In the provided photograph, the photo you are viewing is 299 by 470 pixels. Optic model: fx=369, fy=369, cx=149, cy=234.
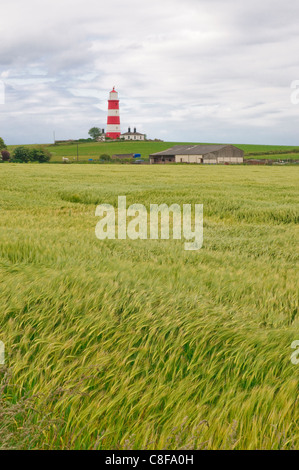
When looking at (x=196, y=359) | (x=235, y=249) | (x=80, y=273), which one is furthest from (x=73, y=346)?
(x=235, y=249)

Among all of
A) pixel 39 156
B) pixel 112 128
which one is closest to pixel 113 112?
pixel 112 128

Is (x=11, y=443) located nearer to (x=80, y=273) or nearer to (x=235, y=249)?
(x=80, y=273)

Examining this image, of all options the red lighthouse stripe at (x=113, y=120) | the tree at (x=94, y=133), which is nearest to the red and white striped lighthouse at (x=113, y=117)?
the red lighthouse stripe at (x=113, y=120)

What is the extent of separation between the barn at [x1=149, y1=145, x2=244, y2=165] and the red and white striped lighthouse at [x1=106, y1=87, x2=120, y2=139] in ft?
96.5

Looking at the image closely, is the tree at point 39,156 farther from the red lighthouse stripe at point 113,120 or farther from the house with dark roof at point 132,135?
the house with dark roof at point 132,135

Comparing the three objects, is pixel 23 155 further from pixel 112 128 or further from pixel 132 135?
pixel 132 135

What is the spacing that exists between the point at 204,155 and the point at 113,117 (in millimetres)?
41782

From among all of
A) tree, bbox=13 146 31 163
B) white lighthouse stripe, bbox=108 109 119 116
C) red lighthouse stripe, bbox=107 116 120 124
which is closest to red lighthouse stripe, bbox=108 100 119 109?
white lighthouse stripe, bbox=108 109 119 116

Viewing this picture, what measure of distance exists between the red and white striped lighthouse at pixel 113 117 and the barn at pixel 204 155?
96.5 ft

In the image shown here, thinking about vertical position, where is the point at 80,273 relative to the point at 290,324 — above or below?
above

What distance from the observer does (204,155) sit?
80.6m

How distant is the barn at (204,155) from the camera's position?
81.2 metres

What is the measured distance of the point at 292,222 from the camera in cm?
943
